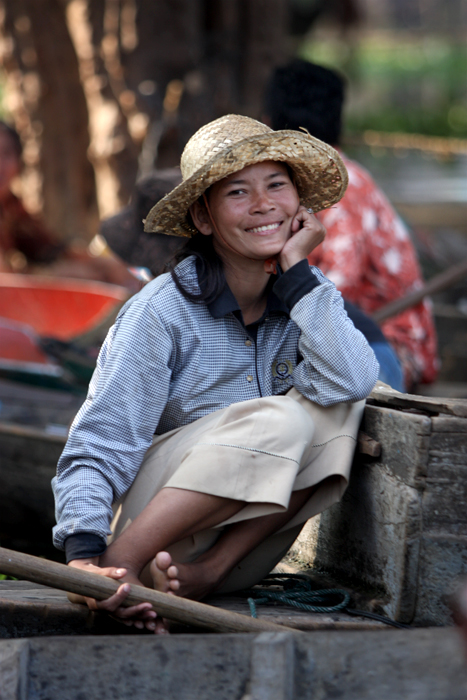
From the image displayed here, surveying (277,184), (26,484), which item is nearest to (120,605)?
(277,184)

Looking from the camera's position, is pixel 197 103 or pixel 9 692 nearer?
pixel 9 692

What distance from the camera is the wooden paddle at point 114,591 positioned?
4.75 feet

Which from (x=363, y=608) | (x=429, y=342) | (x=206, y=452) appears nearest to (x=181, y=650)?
(x=206, y=452)

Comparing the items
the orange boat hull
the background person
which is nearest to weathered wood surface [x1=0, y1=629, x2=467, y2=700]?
the orange boat hull

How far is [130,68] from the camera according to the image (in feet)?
19.3

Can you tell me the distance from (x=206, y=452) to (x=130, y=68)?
4.84 m

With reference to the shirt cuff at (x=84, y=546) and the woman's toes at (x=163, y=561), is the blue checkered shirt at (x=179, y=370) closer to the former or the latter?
the shirt cuff at (x=84, y=546)

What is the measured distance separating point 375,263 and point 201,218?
1.36 metres

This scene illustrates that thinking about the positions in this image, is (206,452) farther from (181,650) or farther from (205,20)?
(205,20)

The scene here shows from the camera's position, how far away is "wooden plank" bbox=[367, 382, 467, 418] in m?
1.65

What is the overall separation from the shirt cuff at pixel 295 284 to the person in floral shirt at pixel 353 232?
1111 mm

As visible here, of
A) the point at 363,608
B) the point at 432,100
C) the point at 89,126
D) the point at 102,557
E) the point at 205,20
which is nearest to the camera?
the point at 102,557

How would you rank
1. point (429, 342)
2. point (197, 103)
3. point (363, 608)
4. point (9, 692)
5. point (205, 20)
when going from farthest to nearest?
point (205, 20) < point (197, 103) < point (429, 342) < point (363, 608) < point (9, 692)

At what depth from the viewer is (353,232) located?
296 cm
